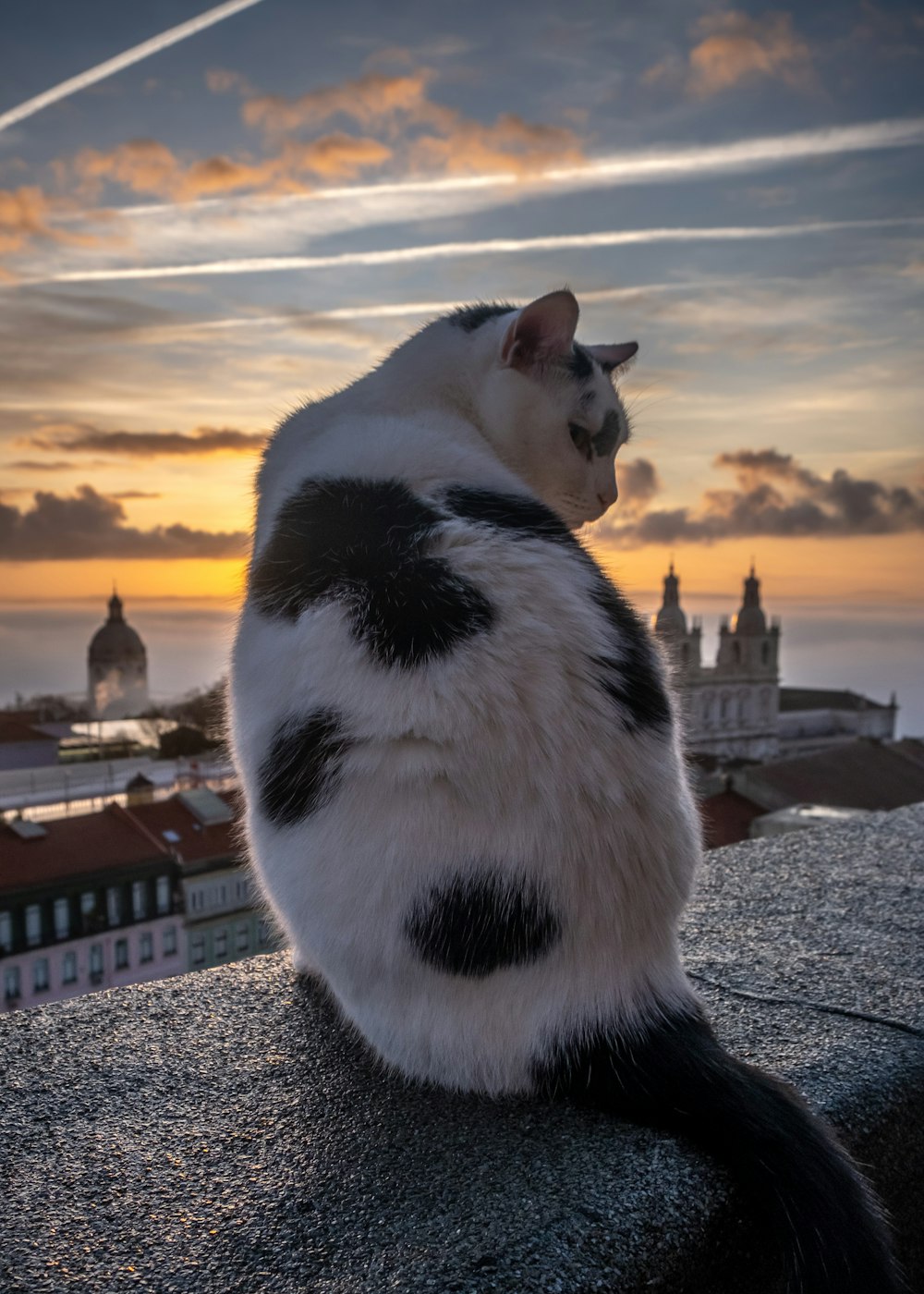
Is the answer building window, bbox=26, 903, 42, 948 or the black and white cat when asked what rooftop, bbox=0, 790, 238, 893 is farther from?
the black and white cat

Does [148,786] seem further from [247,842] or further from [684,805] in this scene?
[684,805]

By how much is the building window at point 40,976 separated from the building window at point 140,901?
0.53 meters

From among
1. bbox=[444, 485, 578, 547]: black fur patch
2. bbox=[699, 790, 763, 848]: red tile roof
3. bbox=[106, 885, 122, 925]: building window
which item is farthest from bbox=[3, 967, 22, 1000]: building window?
bbox=[444, 485, 578, 547]: black fur patch

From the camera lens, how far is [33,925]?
5160 millimetres

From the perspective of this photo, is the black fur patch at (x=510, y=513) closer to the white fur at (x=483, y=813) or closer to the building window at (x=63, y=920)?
the white fur at (x=483, y=813)

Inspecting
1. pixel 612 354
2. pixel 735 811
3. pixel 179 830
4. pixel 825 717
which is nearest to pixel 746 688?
pixel 825 717

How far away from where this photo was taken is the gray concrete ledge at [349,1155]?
28.3 inches

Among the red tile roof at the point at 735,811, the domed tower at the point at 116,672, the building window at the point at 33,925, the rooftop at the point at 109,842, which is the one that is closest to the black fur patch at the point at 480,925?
the rooftop at the point at 109,842

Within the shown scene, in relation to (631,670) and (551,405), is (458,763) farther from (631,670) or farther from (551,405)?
(551,405)

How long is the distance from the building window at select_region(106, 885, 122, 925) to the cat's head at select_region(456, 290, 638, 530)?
192 inches

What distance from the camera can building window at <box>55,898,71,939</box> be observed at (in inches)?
203

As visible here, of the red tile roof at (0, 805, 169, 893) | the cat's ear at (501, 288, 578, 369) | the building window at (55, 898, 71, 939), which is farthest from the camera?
the building window at (55, 898, 71, 939)

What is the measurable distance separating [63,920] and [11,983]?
888 mm

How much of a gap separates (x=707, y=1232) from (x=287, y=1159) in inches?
13.9
